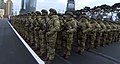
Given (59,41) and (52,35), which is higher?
(52,35)

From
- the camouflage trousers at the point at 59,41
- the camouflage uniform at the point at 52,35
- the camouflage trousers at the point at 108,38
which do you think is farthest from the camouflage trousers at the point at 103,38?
the camouflage uniform at the point at 52,35

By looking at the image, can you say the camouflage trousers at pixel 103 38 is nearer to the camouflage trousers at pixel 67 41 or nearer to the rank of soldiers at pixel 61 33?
the rank of soldiers at pixel 61 33

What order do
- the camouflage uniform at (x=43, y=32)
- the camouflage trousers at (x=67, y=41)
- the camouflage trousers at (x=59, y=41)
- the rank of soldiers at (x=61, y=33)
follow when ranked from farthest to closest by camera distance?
the camouflage trousers at (x=59, y=41)
the camouflage trousers at (x=67, y=41)
the camouflage uniform at (x=43, y=32)
the rank of soldiers at (x=61, y=33)

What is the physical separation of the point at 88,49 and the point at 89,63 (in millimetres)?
4245

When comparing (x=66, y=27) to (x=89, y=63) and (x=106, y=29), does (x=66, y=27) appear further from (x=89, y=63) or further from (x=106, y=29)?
(x=106, y=29)

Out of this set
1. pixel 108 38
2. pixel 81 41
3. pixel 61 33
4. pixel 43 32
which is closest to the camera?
pixel 43 32

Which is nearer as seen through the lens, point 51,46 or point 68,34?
point 51,46

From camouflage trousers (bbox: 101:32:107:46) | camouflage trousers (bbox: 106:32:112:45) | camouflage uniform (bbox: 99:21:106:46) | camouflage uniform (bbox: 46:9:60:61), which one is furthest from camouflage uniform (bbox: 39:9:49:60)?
camouflage trousers (bbox: 106:32:112:45)

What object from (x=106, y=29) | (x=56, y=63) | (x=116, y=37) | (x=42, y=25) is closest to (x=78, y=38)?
(x=42, y=25)

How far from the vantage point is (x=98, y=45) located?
53.6ft

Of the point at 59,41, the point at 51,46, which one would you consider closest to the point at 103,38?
the point at 59,41

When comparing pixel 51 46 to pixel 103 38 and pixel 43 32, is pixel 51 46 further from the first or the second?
pixel 103 38

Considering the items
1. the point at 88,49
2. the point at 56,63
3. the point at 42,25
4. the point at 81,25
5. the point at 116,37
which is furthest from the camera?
the point at 116,37

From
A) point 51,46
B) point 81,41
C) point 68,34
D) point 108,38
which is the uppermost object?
point 68,34
